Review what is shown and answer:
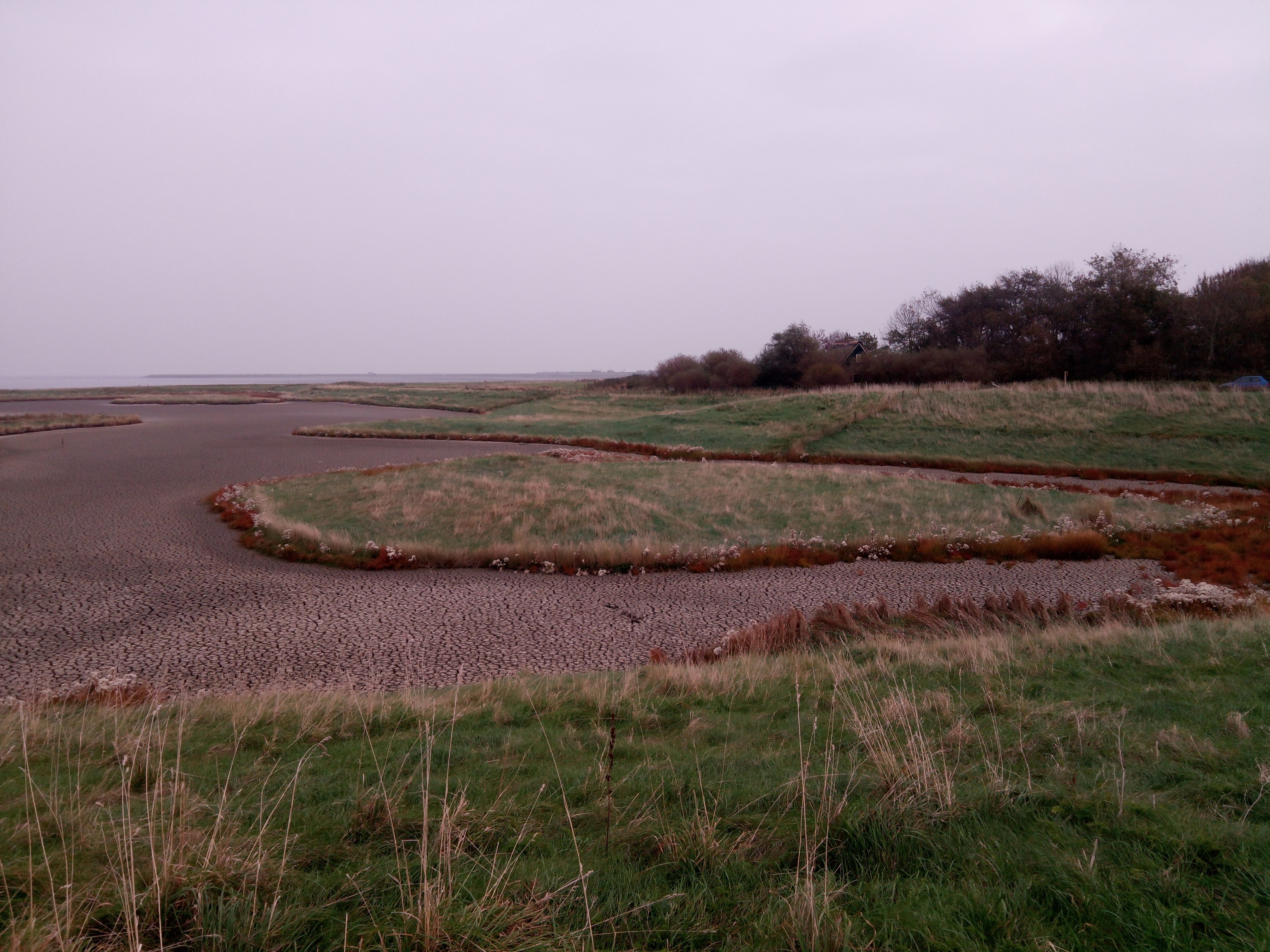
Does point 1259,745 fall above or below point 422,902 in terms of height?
below

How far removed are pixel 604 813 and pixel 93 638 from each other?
29.3 ft

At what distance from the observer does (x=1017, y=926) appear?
2523 millimetres

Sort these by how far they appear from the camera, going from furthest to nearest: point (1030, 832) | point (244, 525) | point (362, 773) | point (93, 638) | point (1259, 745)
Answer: point (244, 525), point (93, 638), point (362, 773), point (1259, 745), point (1030, 832)

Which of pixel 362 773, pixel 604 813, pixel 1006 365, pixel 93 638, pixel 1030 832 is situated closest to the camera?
pixel 1030 832

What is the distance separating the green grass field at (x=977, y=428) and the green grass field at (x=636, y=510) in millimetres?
9112

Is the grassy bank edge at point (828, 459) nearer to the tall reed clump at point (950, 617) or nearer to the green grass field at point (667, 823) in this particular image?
the tall reed clump at point (950, 617)

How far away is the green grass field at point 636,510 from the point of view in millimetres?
14656

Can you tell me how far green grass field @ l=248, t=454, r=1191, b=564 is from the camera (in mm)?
14656

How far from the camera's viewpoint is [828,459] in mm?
28422

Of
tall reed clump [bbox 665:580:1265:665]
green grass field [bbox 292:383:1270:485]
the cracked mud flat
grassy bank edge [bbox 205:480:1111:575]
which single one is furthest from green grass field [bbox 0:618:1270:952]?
green grass field [bbox 292:383:1270:485]

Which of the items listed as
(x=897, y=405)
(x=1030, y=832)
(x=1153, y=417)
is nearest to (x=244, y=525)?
(x=1030, y=832)

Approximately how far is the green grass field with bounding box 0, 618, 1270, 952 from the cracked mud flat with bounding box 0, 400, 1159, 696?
8.11ft

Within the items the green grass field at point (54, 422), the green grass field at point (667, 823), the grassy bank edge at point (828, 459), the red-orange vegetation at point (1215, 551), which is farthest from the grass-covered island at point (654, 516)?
the green grass field at point (54, 422)

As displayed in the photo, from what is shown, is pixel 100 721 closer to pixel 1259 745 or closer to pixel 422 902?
pixel 422 902
